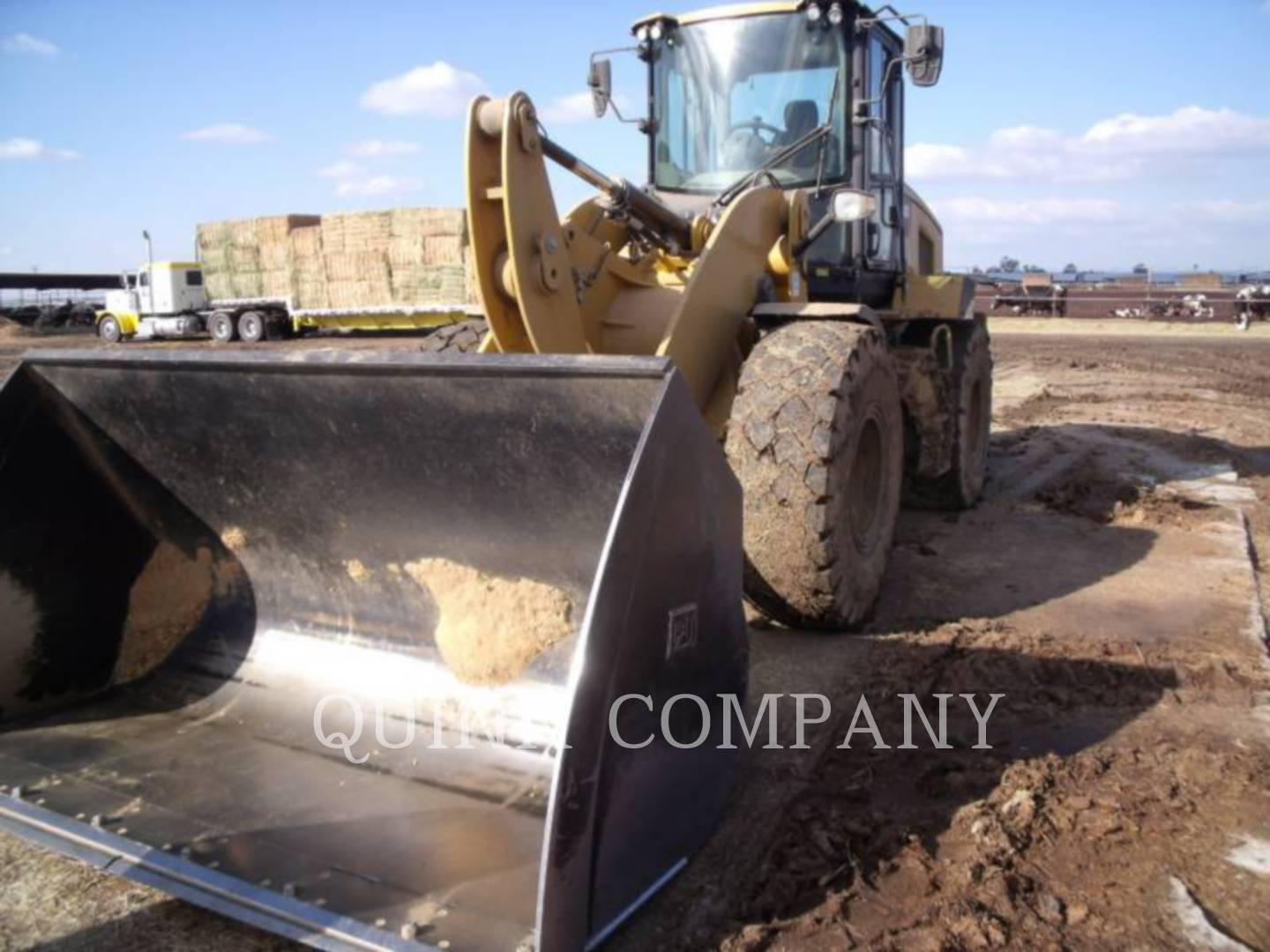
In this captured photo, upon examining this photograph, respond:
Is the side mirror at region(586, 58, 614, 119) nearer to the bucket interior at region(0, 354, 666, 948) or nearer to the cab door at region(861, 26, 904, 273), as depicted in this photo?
the cab door at region(861, 26, 904, 273)

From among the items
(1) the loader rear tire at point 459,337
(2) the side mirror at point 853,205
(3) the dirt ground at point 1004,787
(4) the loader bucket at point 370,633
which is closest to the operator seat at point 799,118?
(2) the side mirror at point 853,205

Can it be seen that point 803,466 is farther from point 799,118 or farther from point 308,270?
point 308,270

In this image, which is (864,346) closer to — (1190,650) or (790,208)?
(790,208)

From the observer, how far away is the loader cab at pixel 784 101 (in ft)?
18.5

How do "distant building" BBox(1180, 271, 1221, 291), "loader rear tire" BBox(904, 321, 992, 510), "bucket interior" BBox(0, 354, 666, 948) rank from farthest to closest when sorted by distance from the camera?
"distant building" BBox(1180, 271, 1221, 291), "loader rear tire" BBox(904, 321, 992, 510), "bucket interior" BBox(0, 354, 666, 948)

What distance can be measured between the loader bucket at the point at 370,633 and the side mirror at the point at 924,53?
12.0ft

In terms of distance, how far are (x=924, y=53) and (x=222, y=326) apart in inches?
1063

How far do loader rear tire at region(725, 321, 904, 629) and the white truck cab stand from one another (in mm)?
29282

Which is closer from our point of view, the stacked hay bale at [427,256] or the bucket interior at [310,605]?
the bucket interior at [310,605]

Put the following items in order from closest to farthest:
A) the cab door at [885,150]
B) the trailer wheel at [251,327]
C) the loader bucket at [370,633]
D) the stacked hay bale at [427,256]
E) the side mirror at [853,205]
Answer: the loader bucket at [370,633]
the side mirror at [853,205]
the cab door at [885,150]
the stacked hay bale at [427,256]
the trailer wheel at [251,327]

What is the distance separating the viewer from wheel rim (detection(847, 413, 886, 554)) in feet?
15.5

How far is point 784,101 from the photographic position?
5.71 meters

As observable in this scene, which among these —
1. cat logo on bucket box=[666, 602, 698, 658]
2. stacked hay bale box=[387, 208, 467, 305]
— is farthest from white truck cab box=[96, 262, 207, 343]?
cat logo on bucket box=[666, 602, 698, 658]

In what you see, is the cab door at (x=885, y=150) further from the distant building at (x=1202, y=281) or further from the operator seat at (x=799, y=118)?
the distant building at (x=1202, y=281)
